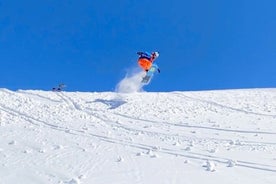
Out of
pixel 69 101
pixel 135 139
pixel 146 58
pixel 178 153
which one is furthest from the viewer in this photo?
pixel 146 58

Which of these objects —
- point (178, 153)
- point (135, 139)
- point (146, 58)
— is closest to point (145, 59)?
point (146, 58)

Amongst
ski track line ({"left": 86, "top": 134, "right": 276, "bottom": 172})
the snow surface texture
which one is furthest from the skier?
ski track line ({"left": 86, "top": 134, "right": 276, "bottom": 172})

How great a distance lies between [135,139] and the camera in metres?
14.9

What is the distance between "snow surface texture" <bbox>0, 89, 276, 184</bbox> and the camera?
1040 cm

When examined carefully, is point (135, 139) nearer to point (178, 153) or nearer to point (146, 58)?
point (178, 153)

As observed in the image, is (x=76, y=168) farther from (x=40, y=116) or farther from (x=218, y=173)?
(x=40, y=116)

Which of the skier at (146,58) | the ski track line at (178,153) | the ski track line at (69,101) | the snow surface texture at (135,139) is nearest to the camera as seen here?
the snow surface texture at (135,139)

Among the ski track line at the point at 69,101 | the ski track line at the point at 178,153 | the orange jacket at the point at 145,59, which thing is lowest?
the ski track line at the point at 178,153

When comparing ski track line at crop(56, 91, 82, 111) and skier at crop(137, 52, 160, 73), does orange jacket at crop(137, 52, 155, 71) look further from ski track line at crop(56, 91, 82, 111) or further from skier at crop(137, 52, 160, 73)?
ski track line at crop(56, 91, 82, 111)

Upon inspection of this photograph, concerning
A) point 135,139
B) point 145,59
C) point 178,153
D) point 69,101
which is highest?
point 145,59

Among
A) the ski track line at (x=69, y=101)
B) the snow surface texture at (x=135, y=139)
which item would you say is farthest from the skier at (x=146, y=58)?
the ski track line at (x=69, y=101)

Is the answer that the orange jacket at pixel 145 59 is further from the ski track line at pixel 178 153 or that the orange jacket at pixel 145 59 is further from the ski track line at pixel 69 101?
the ski track line at pixel 178 153

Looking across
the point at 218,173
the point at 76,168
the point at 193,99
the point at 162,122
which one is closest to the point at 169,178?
the point at 218,173

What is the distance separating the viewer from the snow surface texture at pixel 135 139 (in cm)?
1040
